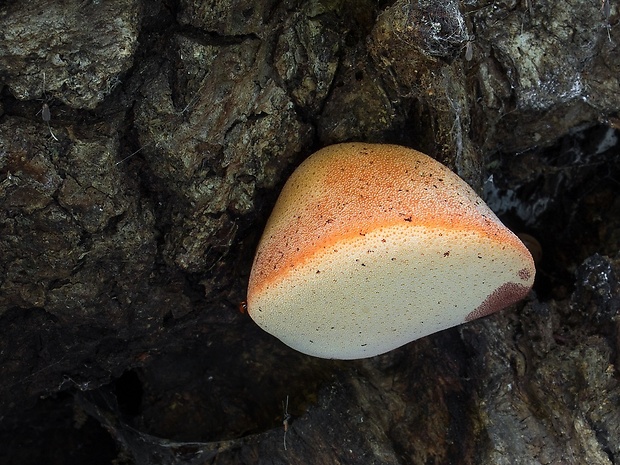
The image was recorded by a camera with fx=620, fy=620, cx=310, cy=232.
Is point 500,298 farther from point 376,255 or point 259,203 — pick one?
point 259,203

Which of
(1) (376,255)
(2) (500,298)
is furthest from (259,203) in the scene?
(2) (500,298)

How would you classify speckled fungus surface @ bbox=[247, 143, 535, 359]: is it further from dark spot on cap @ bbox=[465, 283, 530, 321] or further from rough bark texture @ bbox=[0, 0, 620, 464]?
rough bark texture @ bbox=[0, 0, 620, 464]

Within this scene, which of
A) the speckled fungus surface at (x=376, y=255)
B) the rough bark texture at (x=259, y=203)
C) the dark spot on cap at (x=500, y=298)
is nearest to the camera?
the speckled fungus surface at (x=376, y=255)

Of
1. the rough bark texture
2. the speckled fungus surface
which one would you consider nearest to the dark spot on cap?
the speckled fungus surface

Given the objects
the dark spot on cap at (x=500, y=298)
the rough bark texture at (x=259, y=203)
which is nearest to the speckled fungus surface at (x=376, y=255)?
the dark spot on cap at (x=500, y=298)

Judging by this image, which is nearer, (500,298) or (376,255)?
(376,255)

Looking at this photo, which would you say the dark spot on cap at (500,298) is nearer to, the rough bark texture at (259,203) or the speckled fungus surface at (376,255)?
the speckled fungus surface at (376,255)
